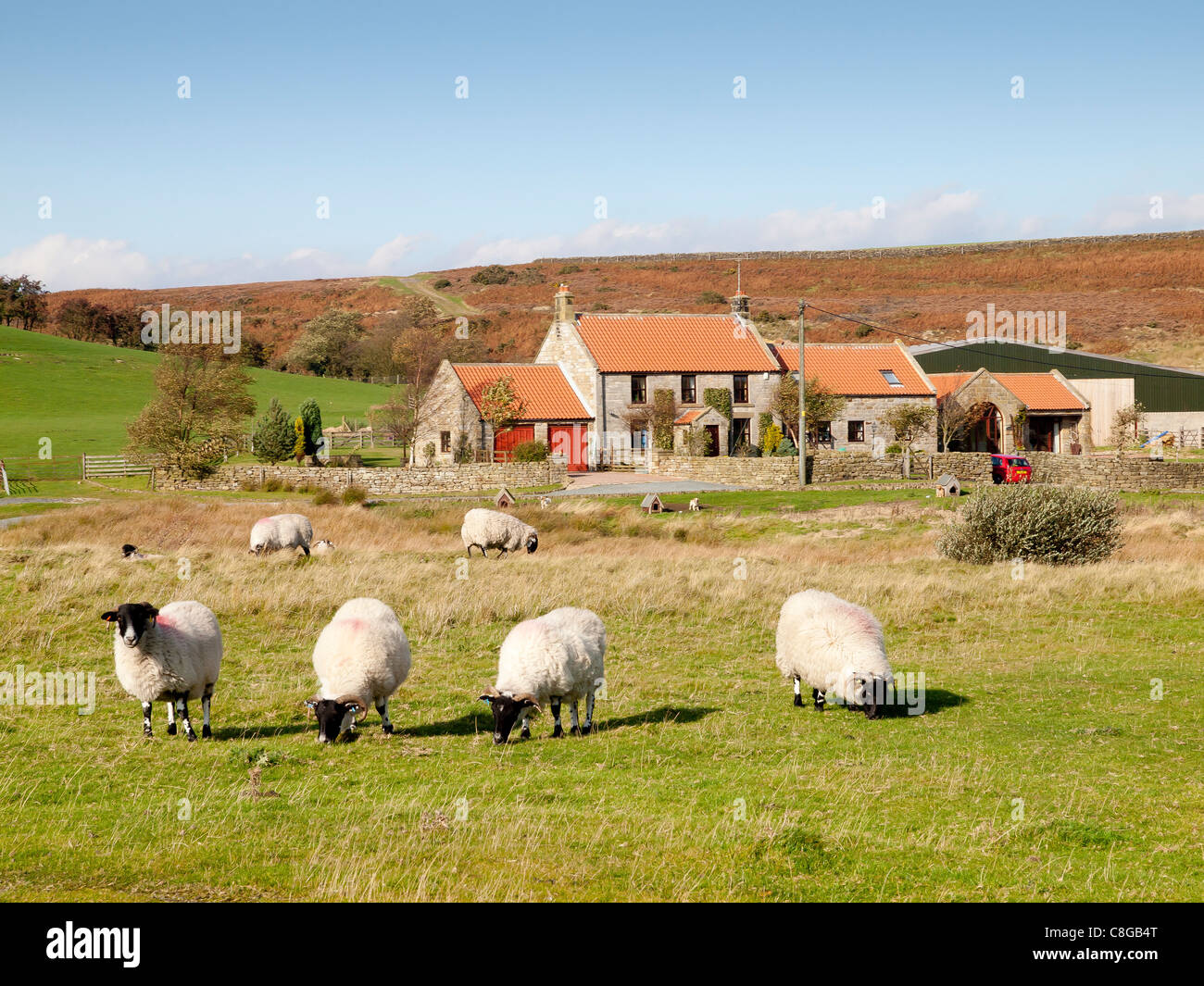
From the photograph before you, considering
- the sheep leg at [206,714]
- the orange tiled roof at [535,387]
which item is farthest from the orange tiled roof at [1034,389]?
the sheep leg at [206,714]

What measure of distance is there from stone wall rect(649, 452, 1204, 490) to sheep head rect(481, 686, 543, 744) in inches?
1546

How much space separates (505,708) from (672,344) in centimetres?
5467

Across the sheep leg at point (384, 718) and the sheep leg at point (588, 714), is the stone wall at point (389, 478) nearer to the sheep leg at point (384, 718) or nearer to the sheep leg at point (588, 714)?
the sheep leg at point (384, 718)

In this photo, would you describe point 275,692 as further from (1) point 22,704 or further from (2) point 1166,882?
(2) point 1166,882

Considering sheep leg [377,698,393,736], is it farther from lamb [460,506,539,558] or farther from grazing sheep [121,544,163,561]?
lamb [460,506,539,558]

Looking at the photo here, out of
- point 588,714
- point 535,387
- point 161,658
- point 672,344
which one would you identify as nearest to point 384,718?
point 588,714

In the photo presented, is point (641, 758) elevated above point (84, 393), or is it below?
below

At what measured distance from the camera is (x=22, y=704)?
13.5 meters

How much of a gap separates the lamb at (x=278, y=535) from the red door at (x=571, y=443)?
32.7 metres

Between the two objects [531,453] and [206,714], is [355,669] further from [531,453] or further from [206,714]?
[531,453]

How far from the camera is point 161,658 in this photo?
1185 cm

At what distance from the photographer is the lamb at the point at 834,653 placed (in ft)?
42.0
